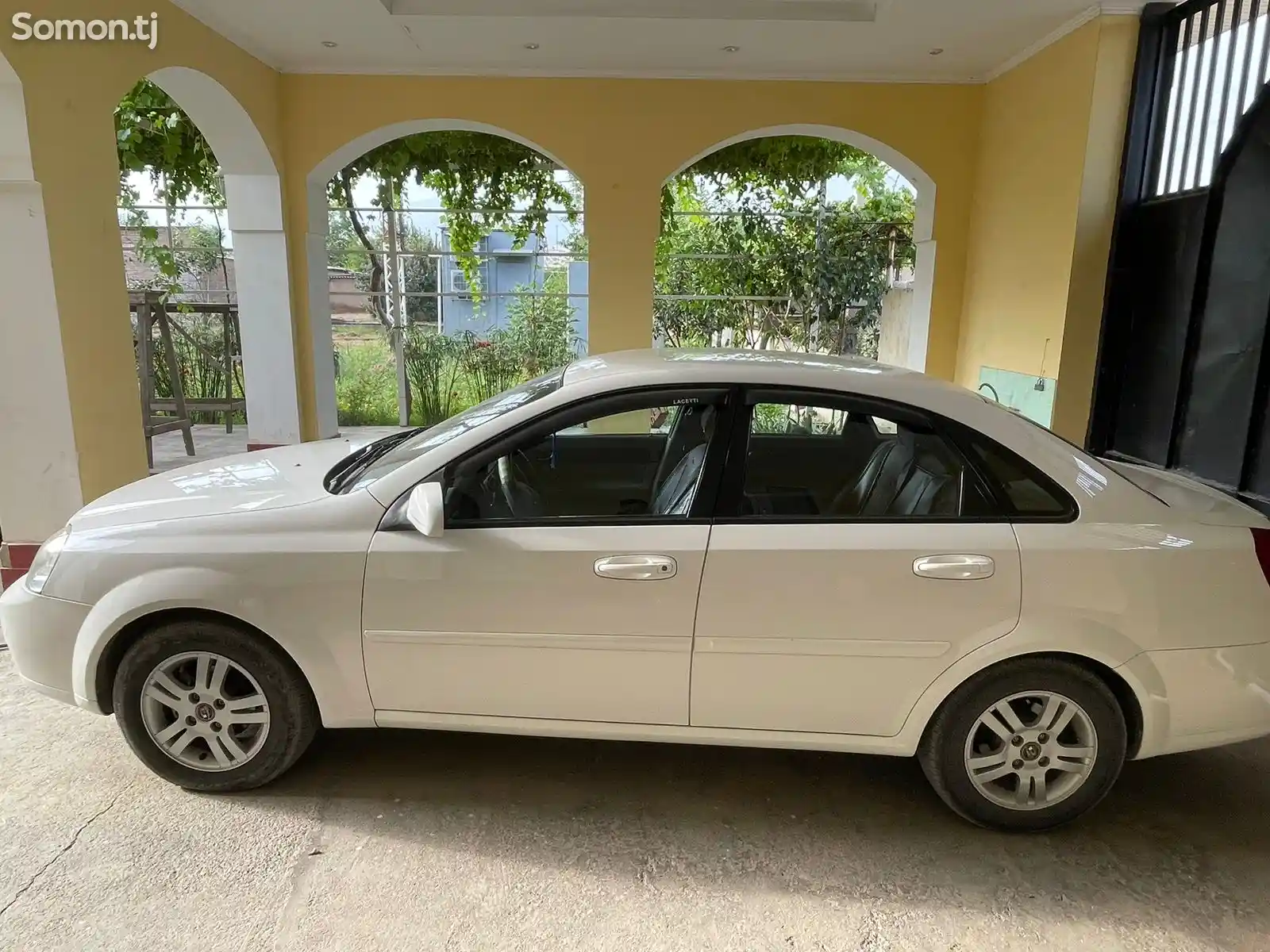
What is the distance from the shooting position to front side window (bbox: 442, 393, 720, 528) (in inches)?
98.1

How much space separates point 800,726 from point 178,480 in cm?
237

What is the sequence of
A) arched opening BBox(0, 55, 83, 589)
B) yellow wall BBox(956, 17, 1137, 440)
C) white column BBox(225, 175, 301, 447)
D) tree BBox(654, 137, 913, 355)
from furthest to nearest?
tree BBox(654, 137, 913, 355)
white column BBox(225, 175, 301, 447)
yellow wall BBox(956, 17, 1137, 440)
arched opening BBox(0, 55, 83, 589)

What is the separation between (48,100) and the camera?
4031mm

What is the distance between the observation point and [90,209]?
4.30m

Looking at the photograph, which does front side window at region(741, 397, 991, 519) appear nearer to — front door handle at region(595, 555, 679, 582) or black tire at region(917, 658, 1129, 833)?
front door handle at region(595, 555, 679, 582)

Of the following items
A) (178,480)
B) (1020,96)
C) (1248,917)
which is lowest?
(1248,917)

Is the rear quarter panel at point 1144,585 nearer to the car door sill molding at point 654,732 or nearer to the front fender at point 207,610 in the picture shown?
the car door sill molding at point 654,732

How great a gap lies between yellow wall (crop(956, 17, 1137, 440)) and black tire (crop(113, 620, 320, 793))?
524 centimetres

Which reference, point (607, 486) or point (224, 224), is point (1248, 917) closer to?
point (607, 486)

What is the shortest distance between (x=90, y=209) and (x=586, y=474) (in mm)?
3295

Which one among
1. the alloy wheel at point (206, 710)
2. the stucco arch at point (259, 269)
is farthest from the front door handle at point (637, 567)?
the stucco arch at point (259, 269)

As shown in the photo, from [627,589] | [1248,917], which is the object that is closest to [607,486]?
[627,589]

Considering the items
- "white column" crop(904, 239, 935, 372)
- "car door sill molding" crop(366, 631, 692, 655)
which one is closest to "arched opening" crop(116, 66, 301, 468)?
"car door sill molding" crop(366, 631, 692, 655)

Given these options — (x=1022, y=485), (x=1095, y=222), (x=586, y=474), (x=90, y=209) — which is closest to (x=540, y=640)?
(x=586, y=474)
